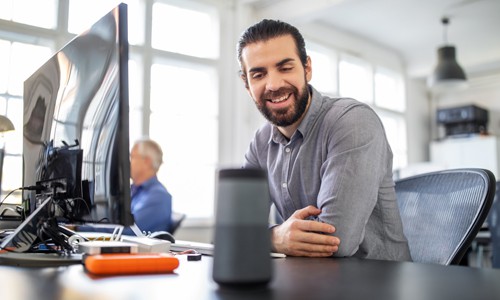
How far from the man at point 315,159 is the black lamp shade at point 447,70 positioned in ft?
15.4

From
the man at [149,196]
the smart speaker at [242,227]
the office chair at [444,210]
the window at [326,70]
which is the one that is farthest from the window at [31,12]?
the smart speaker at [242,227]

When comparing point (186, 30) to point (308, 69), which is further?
point (186, 30)

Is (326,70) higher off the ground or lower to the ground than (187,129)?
higher

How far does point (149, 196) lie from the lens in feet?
8.93

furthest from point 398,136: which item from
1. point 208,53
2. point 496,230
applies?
point 496,230

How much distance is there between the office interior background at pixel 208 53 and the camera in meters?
4.11

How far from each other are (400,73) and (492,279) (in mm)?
7791

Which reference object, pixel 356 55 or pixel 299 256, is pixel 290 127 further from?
pixel 356 55

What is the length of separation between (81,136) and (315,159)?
707mm

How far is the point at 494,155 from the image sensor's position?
7.43 meters

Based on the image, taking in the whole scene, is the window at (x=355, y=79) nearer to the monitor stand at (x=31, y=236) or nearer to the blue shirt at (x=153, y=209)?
the blue shirt at (x=153, y=209)

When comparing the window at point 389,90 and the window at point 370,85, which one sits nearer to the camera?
the window at point 370,85

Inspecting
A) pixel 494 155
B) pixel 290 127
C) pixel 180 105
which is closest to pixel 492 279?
pixel 290 127

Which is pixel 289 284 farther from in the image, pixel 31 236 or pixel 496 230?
pixel 496 230
